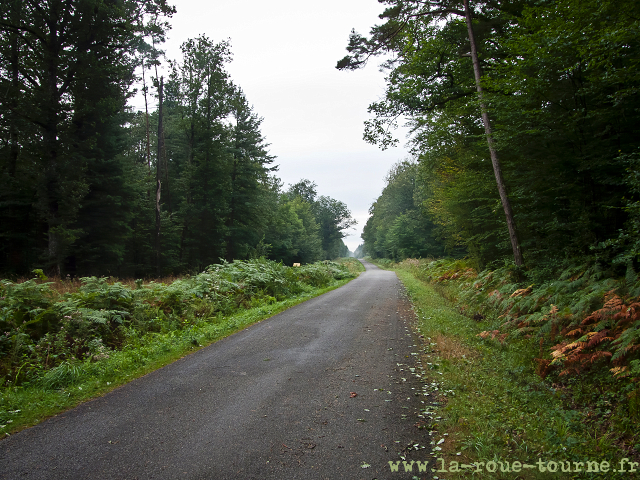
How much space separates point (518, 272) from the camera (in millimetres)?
9773

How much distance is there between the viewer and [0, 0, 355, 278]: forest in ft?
43.3

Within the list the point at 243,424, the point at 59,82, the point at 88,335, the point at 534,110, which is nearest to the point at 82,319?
the point at 88,335

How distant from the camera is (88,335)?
20.6ft

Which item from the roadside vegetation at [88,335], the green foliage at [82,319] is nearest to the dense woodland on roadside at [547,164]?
the roadside vegetation at [88,335]

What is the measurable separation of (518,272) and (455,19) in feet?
28.8

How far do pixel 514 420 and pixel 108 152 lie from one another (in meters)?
20.9

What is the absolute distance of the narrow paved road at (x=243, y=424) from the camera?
292cm

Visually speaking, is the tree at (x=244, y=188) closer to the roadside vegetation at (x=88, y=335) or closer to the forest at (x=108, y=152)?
the forest at (x=108, y=152)

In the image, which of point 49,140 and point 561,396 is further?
point 49,140

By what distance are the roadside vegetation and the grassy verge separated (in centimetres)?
474

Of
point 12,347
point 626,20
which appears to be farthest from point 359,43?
point 12,347

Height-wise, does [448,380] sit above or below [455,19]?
below

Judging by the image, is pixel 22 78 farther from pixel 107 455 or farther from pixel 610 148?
pixel 610 148

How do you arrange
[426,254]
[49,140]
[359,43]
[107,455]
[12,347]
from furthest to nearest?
[426,254] < [49,140] < [359,43] < [12,347] < [107,455]
